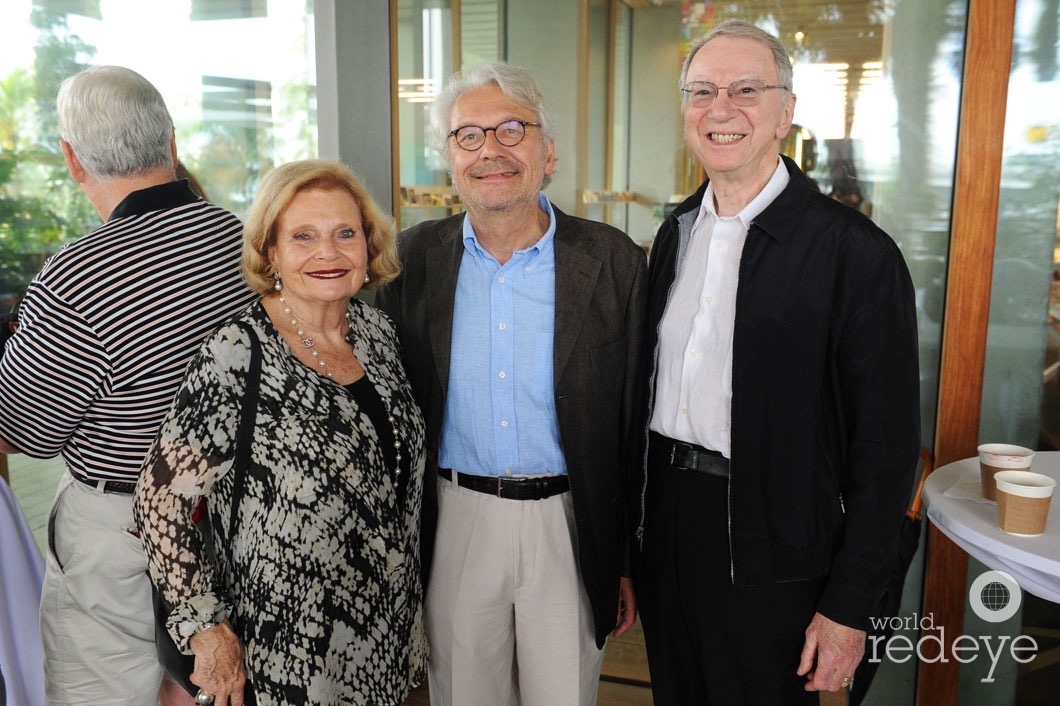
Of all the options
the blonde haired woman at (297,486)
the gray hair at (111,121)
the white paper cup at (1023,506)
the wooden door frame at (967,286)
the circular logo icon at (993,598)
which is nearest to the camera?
the blonde haired woman at (297,486)

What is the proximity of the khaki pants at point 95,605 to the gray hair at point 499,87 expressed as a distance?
1.18m

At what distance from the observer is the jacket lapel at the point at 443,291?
2.00 meters

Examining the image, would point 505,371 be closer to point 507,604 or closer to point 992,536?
point 507,604

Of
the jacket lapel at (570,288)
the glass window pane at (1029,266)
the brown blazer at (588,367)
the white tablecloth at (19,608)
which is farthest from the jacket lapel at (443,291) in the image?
the glass window pane at (1029,266)

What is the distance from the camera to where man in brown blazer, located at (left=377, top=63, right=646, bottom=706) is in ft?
6.37

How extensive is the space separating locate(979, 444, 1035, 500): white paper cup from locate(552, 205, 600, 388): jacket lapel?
3.33 feet

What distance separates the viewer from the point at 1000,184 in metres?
2.44

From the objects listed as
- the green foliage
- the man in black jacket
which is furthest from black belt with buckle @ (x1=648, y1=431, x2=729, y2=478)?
the green foliage

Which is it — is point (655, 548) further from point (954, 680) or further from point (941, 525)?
point (954, 680)

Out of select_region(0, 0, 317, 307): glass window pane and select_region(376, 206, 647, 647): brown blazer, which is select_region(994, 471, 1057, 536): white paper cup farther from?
select_region(0, 0, 317, 307): glass window pane

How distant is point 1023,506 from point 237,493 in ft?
5.38

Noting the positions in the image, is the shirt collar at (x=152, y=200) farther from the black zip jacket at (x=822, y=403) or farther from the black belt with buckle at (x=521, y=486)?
the black zip jacket at (x=822, y=403)

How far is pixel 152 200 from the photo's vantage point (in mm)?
1869

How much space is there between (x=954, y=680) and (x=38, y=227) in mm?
3586
